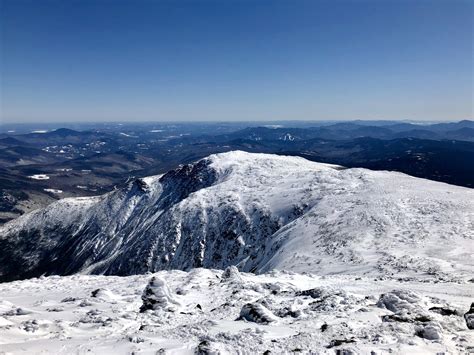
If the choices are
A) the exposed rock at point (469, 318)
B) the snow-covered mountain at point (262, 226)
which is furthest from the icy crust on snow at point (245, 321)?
the snow-covered mountain at point (262, 226)

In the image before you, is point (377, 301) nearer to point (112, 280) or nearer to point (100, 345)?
point (100, 345)

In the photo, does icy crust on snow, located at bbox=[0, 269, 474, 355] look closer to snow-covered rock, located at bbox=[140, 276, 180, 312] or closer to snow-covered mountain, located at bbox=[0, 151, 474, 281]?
snow-covered rock, located at bbox=[140, 276, 180, 312]

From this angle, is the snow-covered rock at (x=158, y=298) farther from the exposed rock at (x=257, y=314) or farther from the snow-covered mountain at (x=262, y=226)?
the snow-covered mountain at (x=262, y=226)

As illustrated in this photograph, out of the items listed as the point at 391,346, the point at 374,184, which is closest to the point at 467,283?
the point at 391,346

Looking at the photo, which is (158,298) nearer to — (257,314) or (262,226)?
(257,314)

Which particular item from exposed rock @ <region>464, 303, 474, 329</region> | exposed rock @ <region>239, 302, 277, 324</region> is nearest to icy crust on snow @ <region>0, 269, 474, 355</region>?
exposed rock @ <region>239, 302, 277, 324</region>

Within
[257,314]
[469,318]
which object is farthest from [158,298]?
[469,318]

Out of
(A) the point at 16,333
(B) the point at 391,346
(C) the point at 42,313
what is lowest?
(C) the point at 42,313
